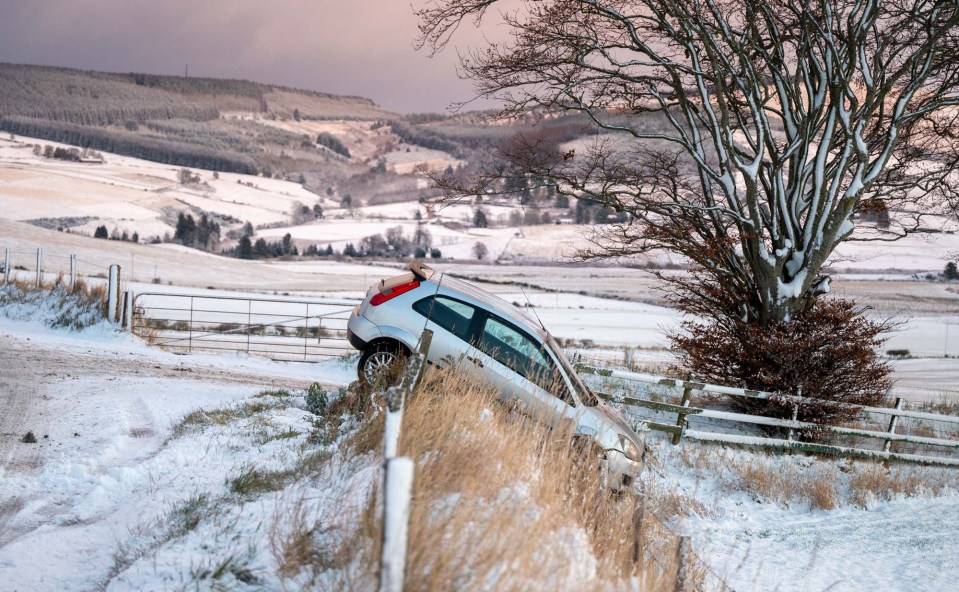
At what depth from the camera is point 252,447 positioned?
7281 mm

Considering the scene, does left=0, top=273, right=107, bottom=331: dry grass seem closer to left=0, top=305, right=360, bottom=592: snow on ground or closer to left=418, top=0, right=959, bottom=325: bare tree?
left=0, top=305, right=360, bottom=592: snow on ground

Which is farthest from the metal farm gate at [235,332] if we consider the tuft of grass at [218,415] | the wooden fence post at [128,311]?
the tuft of grass at [218,415]

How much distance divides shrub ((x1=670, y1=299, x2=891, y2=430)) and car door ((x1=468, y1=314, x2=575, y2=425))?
6461 mm

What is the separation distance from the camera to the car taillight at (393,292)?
9.50 meters

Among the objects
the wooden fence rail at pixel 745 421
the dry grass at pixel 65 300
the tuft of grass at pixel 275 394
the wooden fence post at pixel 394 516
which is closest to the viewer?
the wooden fence post at pixel 394 516

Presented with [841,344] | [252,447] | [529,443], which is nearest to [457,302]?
[252,447]

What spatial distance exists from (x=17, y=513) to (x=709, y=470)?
30.2ft

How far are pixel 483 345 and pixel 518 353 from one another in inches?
16.4

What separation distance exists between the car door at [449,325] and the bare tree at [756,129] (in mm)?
5282

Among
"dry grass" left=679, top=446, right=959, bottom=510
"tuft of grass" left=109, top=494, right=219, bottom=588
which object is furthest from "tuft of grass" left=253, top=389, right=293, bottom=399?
"dry grass" left=679, top=446, right=959, bottom=510

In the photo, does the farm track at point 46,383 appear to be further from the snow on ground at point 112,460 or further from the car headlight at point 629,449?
the car headlight at point 629,449

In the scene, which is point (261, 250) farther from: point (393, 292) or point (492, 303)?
point (492, 303)

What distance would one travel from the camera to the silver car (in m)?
8.16

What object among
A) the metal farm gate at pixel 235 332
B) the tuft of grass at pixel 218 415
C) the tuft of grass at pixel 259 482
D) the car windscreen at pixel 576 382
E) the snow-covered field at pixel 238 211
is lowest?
the metal farm gate at pixel 235 332
